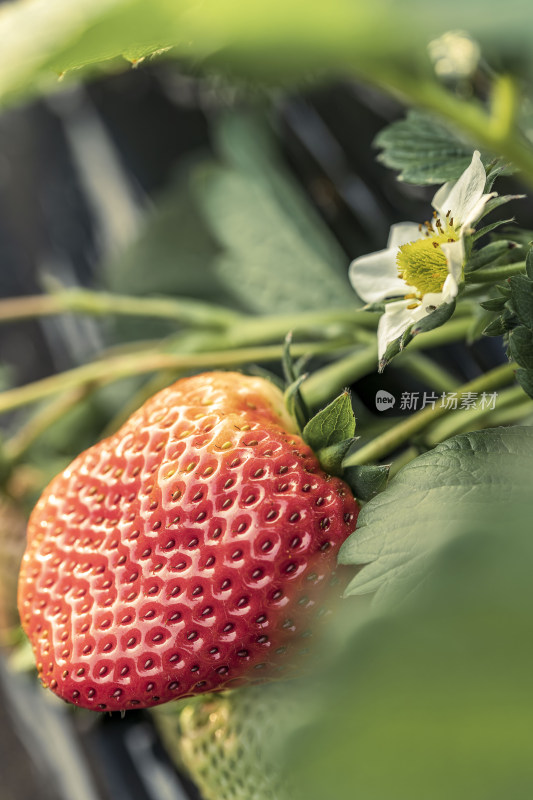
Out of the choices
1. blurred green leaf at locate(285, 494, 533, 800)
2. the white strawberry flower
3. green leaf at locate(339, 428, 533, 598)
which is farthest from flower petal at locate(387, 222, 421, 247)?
blurred green leaf at locate(285, 494, 533, 800)

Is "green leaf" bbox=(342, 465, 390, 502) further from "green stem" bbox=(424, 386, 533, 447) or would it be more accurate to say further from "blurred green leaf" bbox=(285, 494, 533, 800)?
"blurred green leaf" bbox=(285, 494, 533, 800)

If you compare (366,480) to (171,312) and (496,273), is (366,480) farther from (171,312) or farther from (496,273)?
(171,312)

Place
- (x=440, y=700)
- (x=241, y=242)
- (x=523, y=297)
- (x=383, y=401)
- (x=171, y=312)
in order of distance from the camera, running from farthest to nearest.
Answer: (x=241, y=242), (x=171, y=312), (x=383, y=401), (x=523, y=297), (x=440, y=700)

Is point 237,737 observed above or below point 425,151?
below

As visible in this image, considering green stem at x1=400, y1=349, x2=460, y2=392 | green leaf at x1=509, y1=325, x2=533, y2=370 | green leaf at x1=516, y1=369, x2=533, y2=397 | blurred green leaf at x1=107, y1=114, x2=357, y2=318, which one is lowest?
green stem at x1=400, y1=349, x2=460, y2=392

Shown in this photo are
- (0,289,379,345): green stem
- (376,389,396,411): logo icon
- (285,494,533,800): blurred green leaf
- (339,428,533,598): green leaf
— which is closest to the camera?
(285,494,533,800): blurred green leaf

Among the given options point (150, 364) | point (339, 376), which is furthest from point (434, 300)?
point (150, 364)

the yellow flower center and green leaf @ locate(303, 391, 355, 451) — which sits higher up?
the yellow flower center

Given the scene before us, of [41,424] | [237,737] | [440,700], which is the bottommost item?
[237,737]
